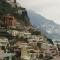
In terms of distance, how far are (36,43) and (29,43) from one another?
85.8 inches

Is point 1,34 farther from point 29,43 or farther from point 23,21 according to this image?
point 23,21

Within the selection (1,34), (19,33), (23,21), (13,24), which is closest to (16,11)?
(23,21)

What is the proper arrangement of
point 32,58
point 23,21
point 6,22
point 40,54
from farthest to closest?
point 23,21 → point 6,22 → point 40,54 → point 32,58

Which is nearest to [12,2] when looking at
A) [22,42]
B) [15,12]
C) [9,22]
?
[15,12]

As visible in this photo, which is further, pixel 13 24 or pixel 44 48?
pixel 13 24

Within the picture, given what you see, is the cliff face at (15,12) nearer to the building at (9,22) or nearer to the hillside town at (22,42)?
the hillside town at (22,42)

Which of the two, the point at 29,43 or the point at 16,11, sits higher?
the point at 16,11

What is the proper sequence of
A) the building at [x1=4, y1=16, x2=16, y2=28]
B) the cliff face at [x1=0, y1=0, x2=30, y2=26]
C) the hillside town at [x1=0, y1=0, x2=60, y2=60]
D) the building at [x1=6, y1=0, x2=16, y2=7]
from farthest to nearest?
the building at [x1=6, y1=0, x2=16, y2=7]
the cliff face at [x1=0, y1=0, x2=30, y2=26]
the building at [x1=4, y1=16, x2=16, y2=28]
the hillside town at [x1=0, y1=0, x2=60, y2=60]

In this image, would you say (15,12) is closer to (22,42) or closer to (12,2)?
(12,2)

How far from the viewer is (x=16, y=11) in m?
52.0

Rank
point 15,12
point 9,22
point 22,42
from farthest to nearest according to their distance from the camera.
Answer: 1. point 15,12
2. point 9,22
3. point 22,42

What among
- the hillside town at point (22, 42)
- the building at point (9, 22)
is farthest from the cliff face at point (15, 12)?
the building at point (9, 22)

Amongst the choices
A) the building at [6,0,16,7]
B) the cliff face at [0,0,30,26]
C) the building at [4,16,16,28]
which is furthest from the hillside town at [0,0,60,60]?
the building at [6,0,16,7]

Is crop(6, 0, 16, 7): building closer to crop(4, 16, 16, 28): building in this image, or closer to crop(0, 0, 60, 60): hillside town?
crop(0, 0, 60, 60): hillside town
